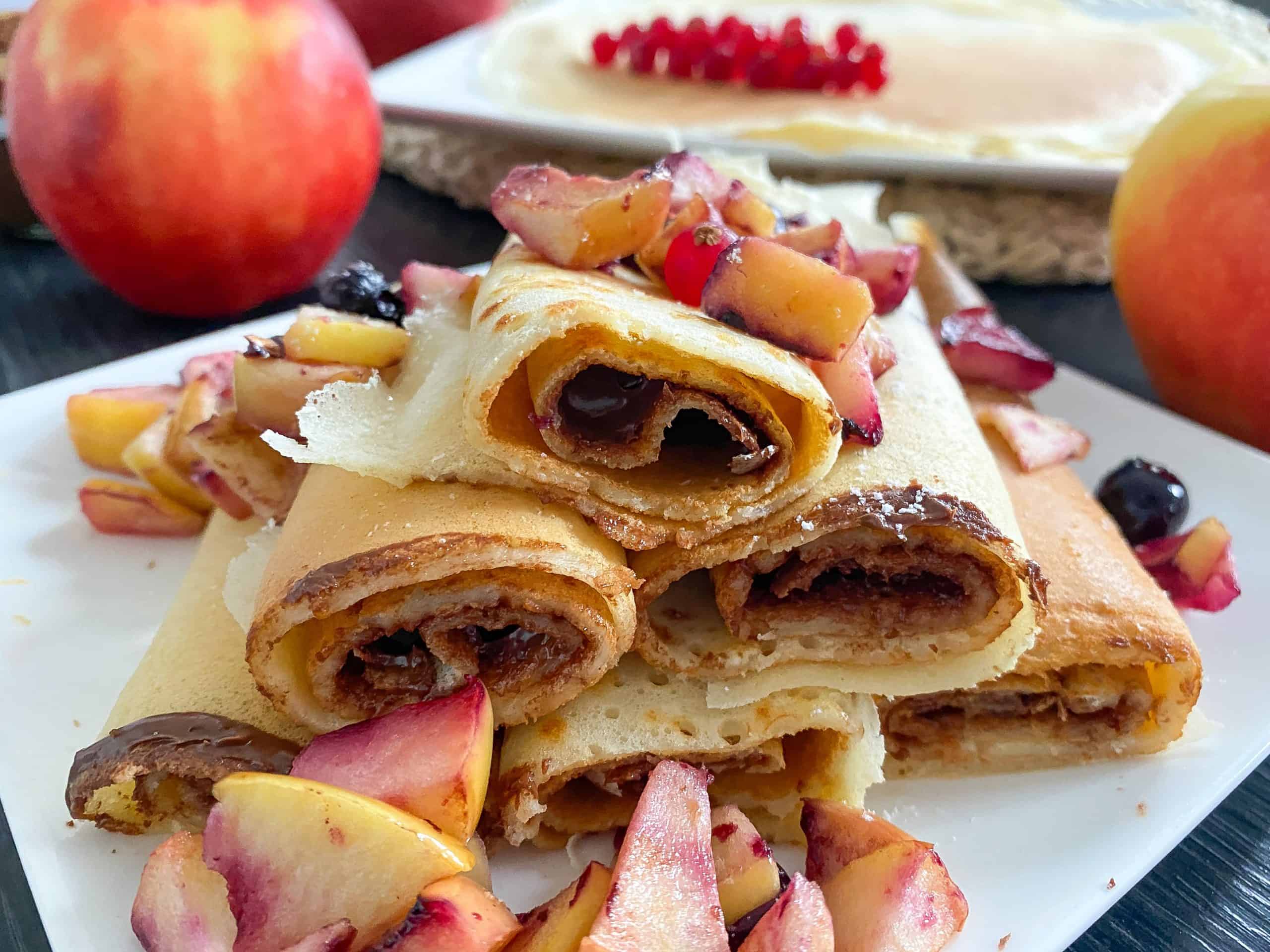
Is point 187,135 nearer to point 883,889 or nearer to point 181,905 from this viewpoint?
point 181,905

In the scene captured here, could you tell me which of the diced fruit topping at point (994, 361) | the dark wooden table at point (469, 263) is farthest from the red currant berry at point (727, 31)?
the diced fruit topping at point (994, 361)

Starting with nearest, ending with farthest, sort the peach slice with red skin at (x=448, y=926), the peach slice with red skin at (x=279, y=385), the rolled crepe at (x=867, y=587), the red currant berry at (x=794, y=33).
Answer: the peach slice with red skin at (x=448, y=926) → the rolled crepe at (x=867, y=587) → the peach slice with red skin at (x=279, y=385) → the red currant berry at (x=794, y=33)

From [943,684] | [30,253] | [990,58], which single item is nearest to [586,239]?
[943,684]

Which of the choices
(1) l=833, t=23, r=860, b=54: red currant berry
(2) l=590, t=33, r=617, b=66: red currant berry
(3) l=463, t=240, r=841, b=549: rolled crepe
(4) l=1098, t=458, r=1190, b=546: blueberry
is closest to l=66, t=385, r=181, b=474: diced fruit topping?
(3) l=463, t=240, r=841, b=549: rolled crepe

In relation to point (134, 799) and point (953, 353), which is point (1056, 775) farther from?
point (134, 799)

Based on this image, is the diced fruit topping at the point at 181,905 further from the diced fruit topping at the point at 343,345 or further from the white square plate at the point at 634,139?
the white square plate at the point at 634,139

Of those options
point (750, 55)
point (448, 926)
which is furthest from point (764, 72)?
point (448, 926)

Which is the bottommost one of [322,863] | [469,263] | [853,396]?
[469,263]
